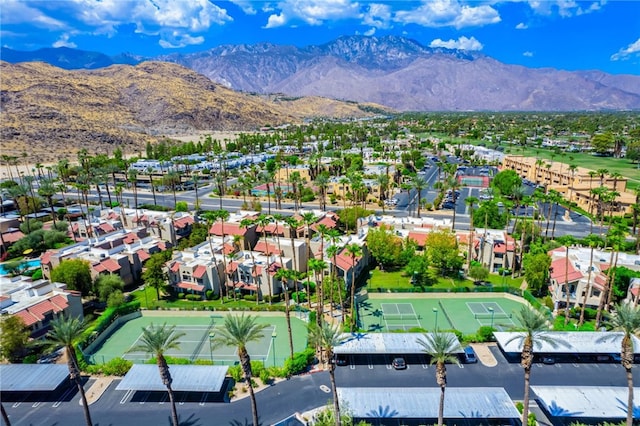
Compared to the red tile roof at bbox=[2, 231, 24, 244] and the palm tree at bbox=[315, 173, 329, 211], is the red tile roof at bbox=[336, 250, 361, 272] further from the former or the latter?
the red tile roof at bbox=[2, 231, 24, 244]

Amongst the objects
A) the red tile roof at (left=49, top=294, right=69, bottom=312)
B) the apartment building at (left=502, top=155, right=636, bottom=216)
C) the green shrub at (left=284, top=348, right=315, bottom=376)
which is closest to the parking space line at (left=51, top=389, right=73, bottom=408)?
the red tile roof at (left=49, top=294, right=69, bottom=312)

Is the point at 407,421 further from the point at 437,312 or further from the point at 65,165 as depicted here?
the point at 65,165

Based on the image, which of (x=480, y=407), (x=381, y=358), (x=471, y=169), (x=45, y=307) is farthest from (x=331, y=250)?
(x=471, y=169)

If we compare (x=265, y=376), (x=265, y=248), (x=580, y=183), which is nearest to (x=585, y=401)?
(x=265, y=376)

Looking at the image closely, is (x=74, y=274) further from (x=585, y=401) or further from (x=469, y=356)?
(x=585, y=401)

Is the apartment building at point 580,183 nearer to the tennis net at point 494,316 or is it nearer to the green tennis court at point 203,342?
the tennis net at point 494,316

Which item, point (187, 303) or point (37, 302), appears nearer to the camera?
point (37, 302)
